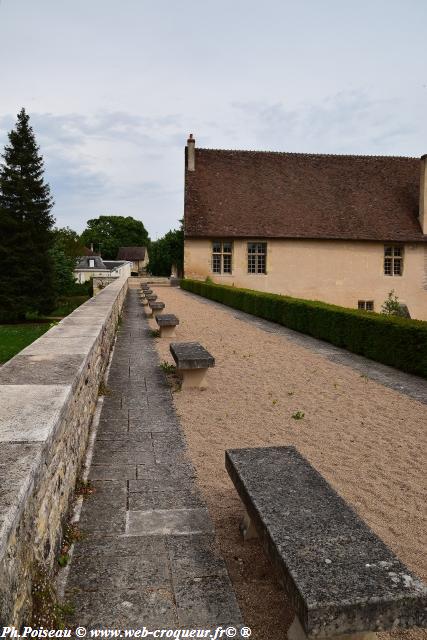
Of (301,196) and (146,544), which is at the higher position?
(301,196)

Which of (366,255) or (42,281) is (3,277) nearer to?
(42,281)

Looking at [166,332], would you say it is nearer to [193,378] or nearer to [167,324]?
[167,324]

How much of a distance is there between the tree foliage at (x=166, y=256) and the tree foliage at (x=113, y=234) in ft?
116

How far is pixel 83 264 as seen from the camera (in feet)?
207

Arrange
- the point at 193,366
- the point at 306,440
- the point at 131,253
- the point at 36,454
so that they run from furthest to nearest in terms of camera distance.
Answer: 1. the point at 131,253
2. the point at 193,366
3. the point at 306,440
4. the point at 36,454

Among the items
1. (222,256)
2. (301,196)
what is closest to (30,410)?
(222,256)

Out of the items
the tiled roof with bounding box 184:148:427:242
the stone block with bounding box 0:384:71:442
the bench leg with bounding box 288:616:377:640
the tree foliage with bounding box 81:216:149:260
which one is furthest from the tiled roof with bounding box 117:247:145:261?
the bench leg with bounding box 288:616:377:640

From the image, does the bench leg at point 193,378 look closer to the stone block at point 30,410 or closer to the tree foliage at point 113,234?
the stone block at point 30,410

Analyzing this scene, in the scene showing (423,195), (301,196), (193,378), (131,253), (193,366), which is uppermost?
(131,253)

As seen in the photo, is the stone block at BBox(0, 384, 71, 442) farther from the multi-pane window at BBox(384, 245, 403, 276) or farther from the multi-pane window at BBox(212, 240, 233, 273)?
the multi-pane window at BBox(384, 245, 403, 276)

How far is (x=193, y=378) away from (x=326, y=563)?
16.8ft

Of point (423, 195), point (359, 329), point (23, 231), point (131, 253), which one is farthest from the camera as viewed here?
point (131, 253)

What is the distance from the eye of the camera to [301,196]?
95.5 ft

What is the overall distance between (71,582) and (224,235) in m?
25.7
